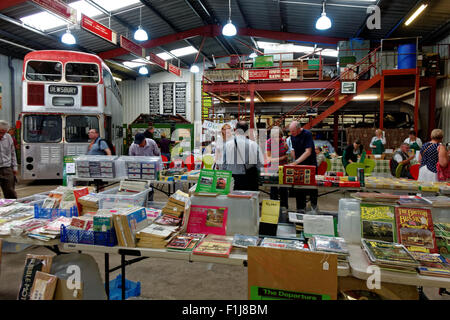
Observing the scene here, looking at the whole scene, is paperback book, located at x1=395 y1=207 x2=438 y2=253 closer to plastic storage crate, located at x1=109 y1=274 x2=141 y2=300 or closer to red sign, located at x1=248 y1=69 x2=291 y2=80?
plastic storage crate, located at x1=109 y1=274 x2=141 y2=300

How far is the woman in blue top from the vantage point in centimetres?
547

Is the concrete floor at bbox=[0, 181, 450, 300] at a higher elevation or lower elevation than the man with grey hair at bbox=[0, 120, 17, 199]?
lower

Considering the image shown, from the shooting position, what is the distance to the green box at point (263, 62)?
1421cm

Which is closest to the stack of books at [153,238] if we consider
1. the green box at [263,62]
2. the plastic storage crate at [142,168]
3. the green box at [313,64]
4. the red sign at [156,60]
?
the plastic storage crate at [142,168]

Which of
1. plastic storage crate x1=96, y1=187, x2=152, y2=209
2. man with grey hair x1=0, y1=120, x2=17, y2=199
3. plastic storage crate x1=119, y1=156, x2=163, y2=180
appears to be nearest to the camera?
plastic storage crate x1=96, y1=187, x2=152, y2=209

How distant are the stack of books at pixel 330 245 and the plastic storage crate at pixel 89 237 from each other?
5.57ft

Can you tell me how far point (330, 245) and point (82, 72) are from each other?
392 inches

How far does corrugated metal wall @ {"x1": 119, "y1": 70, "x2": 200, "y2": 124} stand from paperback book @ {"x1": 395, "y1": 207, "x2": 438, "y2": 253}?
2055cm

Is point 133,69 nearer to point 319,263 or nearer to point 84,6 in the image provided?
point 84,6

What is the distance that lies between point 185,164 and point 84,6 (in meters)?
9.30

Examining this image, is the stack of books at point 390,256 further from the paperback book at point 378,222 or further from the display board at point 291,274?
the display board at point 291,274

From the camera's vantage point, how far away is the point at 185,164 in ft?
25.0

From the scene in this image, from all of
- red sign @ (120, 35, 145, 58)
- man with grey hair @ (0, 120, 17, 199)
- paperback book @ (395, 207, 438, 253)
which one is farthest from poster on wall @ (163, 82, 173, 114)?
paperback book @ (395, 207, 438, 253)
